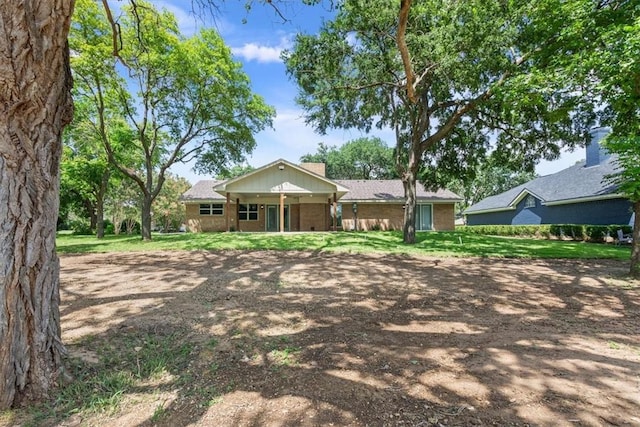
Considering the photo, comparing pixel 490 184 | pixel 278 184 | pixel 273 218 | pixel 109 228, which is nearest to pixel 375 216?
pixel 273 218

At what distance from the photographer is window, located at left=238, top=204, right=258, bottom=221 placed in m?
24.9

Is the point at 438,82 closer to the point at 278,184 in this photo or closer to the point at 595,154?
the point at 278,184

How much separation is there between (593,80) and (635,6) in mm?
2576

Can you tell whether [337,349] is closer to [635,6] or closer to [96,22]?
[635,6]

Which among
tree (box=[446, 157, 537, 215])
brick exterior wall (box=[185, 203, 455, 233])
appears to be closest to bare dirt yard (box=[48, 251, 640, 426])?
brick exterior wall (box=[185, 203, 455, 233])

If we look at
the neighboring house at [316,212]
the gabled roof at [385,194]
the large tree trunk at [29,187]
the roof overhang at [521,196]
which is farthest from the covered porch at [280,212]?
the large tree trunk at [29,187]

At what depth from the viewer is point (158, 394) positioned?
273 cm

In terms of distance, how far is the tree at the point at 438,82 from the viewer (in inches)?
406

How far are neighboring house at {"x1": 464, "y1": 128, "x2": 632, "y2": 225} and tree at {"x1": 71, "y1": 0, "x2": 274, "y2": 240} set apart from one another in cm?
1888

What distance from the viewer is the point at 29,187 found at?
2584 mm

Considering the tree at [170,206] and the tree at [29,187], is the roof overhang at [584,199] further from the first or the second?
the tree at [170,206]

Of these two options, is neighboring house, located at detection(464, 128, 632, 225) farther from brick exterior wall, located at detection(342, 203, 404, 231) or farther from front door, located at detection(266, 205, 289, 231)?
front door, located at detection(266, 205, 289, 231)

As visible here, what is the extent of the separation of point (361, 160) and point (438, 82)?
37214mm

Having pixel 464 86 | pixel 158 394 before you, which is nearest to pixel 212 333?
pixel 158 394
